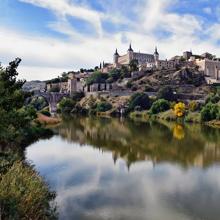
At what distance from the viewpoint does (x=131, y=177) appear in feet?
75.0

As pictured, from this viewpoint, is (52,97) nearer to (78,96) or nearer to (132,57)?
(78,96)

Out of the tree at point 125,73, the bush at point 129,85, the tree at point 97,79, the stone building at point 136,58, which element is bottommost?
the bush at point 129,85

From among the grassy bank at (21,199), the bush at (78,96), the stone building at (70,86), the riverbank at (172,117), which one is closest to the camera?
the grassy bank at (21,199)

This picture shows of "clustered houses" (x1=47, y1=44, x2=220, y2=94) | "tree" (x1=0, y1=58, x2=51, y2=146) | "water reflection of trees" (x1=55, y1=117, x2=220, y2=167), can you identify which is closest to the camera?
"tree" (x1=0, y1=58, x2=51, y2=146)

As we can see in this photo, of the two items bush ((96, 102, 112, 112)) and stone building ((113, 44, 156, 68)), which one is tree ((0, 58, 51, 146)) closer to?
bush ((96, 102, 112, 112))

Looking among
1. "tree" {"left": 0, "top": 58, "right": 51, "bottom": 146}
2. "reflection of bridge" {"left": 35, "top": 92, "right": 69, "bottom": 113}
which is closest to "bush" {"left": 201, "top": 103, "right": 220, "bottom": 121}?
"tree" {"left": 0, "top": 58, "right": 51, "bottom": 146}

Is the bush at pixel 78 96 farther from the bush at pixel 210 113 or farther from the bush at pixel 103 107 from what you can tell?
the bush at pixel 210 113

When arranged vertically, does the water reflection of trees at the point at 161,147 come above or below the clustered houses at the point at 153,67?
below

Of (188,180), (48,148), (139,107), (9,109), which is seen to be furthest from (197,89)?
(9,109)

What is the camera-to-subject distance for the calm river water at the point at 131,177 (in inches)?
642

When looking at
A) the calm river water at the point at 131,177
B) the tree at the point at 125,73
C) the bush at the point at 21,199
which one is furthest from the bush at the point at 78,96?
the bush at the point at 21,199

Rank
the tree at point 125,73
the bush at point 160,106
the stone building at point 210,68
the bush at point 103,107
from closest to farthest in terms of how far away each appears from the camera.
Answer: the bush at point 160,106, the bush at point 103,107, the tree at point 125,73, the stone building at point 210,68

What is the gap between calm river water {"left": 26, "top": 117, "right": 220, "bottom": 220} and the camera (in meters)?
16.3

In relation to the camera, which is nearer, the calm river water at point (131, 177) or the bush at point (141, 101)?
the calm river water at point (131, 177)
